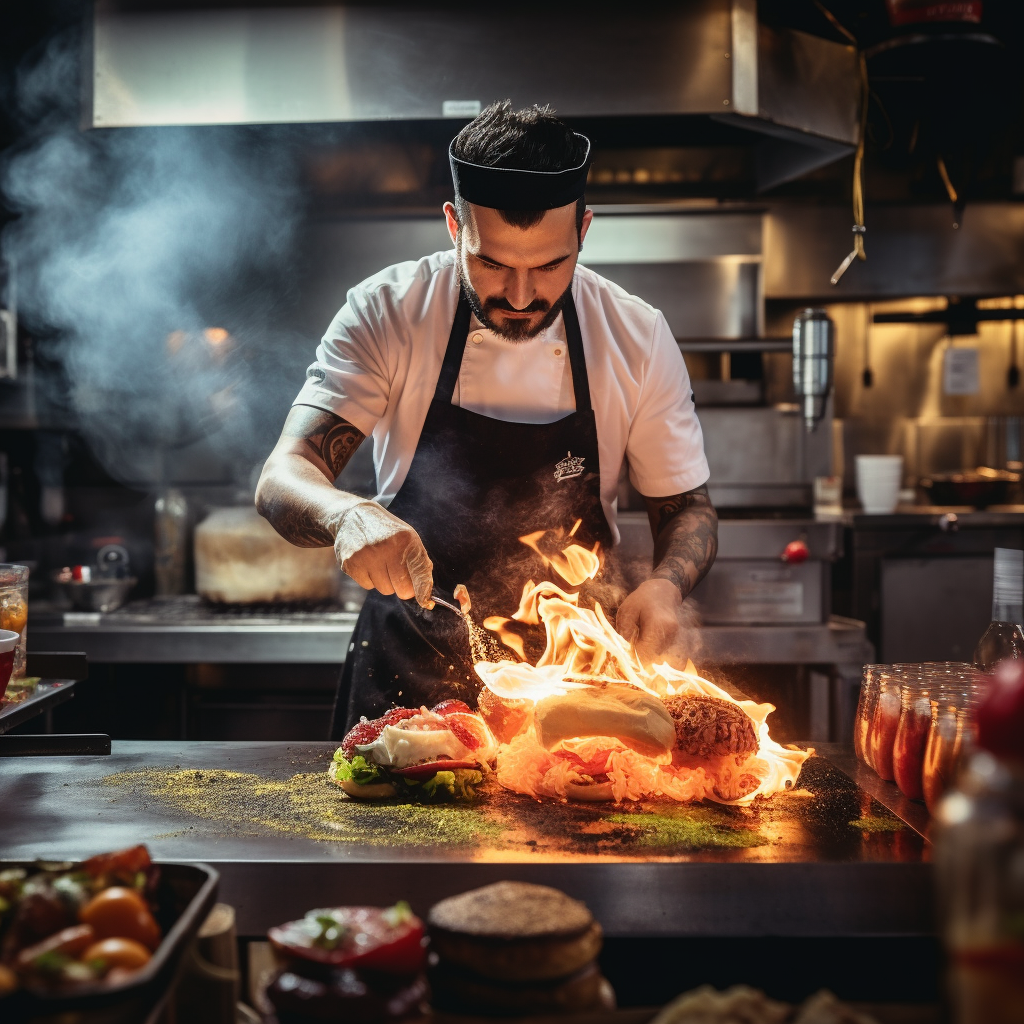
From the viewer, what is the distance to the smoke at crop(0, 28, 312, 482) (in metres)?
4.34

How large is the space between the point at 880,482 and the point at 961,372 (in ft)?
4.27

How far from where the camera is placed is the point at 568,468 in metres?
2.69

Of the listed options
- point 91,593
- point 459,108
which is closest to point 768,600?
point 459,108

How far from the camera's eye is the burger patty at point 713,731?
5.71ft

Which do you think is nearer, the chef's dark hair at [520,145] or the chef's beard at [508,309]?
the chef's dark hair at [520,145]

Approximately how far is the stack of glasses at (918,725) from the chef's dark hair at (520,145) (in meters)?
1.28

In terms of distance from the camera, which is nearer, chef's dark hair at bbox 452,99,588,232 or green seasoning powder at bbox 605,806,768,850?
green seasoning powder at bbox 605,806,768,850

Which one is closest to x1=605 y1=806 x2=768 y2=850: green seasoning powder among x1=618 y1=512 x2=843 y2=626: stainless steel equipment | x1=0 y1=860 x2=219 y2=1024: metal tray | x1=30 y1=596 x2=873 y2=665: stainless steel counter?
x1=0 y1=860 x2=219 y2=1024: metal tray

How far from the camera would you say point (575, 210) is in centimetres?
234

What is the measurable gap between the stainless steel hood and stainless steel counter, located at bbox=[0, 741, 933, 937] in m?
2.53

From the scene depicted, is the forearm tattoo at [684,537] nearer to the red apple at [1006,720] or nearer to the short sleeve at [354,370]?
the short sleeve at [354,370]

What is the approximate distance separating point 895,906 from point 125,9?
3739 mm

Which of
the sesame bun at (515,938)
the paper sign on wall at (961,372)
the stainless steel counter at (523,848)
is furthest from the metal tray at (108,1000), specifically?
the paper sign on wall at (961,372)

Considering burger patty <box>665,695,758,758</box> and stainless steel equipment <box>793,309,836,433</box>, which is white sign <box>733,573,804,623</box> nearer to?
stainless steel equipment <box>793,309,836,433</box>
